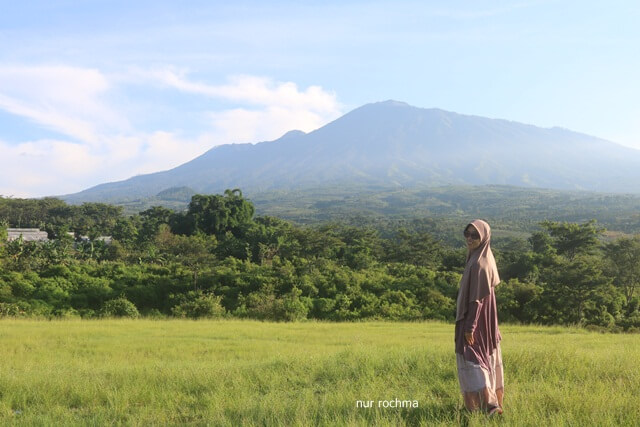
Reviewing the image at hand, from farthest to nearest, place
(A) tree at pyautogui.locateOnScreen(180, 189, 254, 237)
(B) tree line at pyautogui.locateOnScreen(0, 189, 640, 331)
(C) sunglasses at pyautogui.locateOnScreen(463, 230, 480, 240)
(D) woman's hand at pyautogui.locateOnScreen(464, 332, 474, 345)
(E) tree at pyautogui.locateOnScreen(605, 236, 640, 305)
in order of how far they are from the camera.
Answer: (A) tree at pyautogui.locateOnScreen(180, 189, 254, 237), (E) tree at pyautogui.locateOnScreen(605, 236, 640, 305), (B) tree line at pyautogui.locateOnScreen(0, 189, 640, 331), (C) sunglasses at pyautogui.locateOnScreen(463, 230, 480, 240), (D) woman's hand at pyautogui.locateOnScreen(464, 332, 474, 345)

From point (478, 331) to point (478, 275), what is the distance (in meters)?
0.47

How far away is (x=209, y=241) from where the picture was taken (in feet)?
110

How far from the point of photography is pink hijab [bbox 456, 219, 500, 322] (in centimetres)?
348

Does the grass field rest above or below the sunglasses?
below

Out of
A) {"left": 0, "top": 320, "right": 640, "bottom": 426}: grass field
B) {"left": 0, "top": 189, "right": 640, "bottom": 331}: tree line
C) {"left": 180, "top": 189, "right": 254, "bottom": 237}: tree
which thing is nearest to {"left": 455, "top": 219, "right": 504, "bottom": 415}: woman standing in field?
{"left": 0, "top": 320, "right": 640, "bottom": 426}: grass field

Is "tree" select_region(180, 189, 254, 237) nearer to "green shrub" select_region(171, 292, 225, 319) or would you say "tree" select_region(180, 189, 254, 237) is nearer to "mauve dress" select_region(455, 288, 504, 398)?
"green shrub" select_region(171, 292, 225, 319)

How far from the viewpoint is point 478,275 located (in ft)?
11.5

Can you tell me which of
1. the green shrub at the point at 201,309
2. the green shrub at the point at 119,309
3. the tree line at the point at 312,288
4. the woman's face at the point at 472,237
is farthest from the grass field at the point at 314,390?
the tree line at the point at 312,288

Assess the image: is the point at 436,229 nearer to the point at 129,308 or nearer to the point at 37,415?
the point at 129,308

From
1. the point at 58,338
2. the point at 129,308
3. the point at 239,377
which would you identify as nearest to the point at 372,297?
the point at 129,308

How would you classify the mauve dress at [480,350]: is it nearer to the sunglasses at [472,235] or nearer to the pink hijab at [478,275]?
the pink hijab at [478,275]

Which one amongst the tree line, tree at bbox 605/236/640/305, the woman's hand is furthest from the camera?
tree at bbox 605/236/640/305

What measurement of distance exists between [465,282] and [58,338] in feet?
28.9

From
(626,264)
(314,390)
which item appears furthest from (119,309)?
(626,264)
